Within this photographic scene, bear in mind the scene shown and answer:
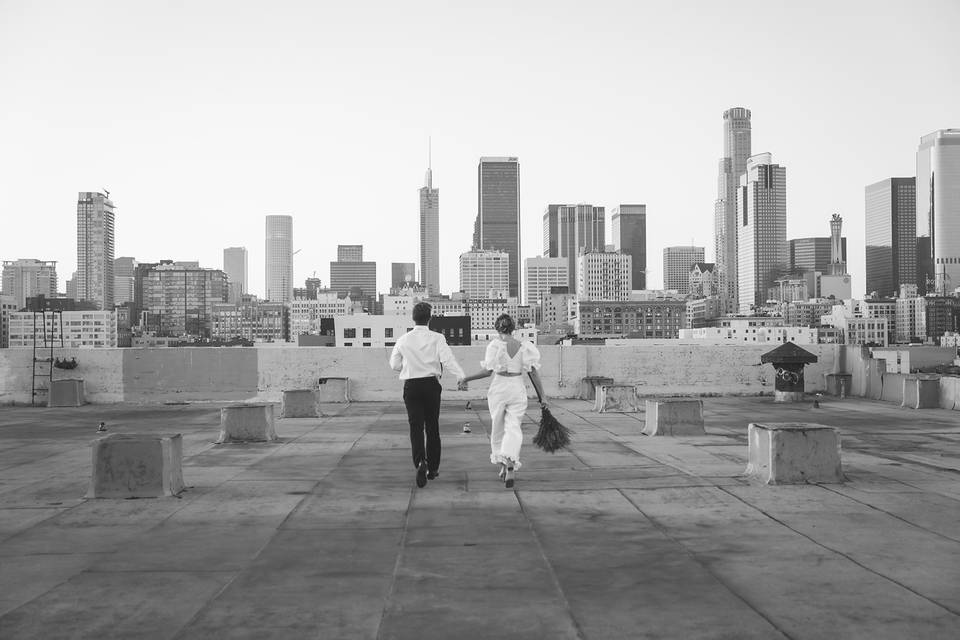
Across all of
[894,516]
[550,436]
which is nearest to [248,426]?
[550,436]

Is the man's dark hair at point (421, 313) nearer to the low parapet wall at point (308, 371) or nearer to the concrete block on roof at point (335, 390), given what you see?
the low parapet wall at point (308, 371)

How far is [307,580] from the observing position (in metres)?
4.57

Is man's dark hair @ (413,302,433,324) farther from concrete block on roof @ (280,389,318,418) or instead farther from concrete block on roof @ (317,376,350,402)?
concrete block on roof @ (317,376,350,402)

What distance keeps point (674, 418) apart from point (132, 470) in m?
7.96

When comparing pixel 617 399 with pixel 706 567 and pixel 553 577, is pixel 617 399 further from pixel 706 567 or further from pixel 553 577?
pixel 553 577

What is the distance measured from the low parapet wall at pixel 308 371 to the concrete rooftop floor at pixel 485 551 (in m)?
10.1

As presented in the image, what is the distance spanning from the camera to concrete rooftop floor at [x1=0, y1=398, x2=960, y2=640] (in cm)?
391

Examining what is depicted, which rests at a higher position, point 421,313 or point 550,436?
point 421,313

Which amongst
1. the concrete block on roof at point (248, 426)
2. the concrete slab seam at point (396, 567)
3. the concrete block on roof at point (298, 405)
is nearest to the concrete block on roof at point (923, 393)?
the concrete block on roof at point (298, 405)

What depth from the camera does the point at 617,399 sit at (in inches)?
639

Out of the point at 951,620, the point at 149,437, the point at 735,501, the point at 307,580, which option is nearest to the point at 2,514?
the point at 149,437

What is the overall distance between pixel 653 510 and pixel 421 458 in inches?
93.5

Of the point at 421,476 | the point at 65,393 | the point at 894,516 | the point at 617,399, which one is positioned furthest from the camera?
the point at 65,393

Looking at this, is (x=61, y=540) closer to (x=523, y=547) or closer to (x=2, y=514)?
(x=2, y=514)
